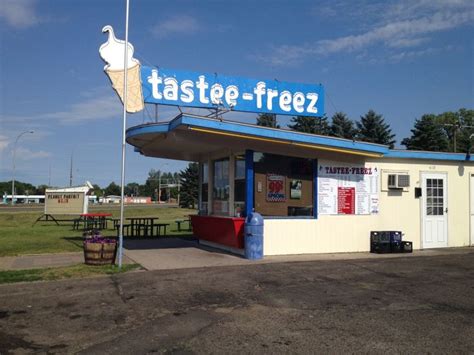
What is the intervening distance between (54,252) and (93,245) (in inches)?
153

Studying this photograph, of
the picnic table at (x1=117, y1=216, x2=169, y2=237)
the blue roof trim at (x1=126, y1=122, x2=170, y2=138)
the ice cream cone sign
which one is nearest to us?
the blue roof trim at (x1=126, y1=122, x2=170, y2=138)

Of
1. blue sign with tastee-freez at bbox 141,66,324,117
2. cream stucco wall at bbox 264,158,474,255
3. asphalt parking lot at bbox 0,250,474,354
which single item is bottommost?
asphalt parking lot at bbox 0,250,474,354

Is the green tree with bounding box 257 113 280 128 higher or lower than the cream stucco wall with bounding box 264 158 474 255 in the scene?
higher

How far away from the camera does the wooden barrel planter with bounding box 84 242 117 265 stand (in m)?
11.5

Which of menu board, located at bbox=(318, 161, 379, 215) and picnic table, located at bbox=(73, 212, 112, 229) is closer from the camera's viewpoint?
menu board, located at bbox=(318, 161, 379, 215)

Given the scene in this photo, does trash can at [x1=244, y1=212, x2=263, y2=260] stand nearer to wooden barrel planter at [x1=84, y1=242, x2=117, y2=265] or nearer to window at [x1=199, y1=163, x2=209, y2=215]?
wooden barrel planter at [x1=84, y1=242, x2=117, y2=265]

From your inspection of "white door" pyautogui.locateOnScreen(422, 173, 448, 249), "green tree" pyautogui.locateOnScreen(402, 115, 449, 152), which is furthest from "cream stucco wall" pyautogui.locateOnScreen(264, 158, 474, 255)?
"green tree" pyautogui.locateOnScreen(402, 115, 449, 152)

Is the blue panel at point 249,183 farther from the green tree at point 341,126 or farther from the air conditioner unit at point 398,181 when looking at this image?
the green tree at point 341,126

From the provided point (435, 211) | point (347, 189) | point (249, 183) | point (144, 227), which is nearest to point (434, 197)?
point (435, 211)

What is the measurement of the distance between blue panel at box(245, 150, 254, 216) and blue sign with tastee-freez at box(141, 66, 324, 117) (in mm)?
1770

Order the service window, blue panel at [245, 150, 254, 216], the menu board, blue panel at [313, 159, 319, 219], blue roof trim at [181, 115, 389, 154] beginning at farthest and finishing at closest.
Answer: the menu board < blue panel at [313, 159, 319, 219] < the service window < blue panel at [245, 150, 254, 216] < blue roof trim at [181, 115, 389, 154]

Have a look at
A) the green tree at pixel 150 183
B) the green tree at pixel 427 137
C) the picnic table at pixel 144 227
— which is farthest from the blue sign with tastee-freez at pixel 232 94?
the green tree at pixel 150 183

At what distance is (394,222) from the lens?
592 inches

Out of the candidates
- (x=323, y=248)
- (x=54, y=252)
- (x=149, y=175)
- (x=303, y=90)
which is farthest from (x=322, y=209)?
(x=149, y=175)
